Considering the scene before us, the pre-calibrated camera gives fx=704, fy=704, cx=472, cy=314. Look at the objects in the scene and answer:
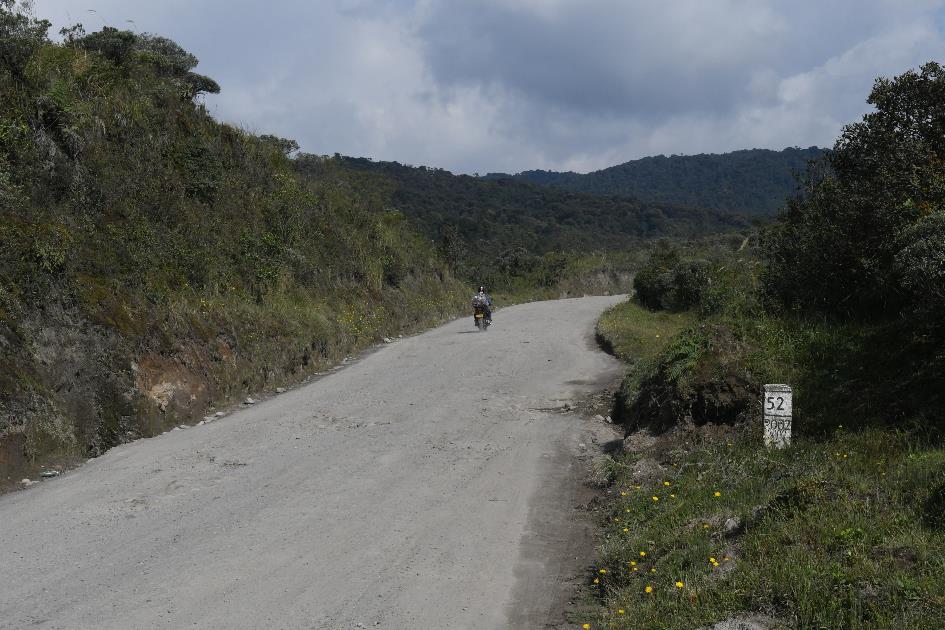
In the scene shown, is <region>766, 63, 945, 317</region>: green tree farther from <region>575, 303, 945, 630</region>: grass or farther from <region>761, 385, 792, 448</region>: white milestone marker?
<region>761, 385, 792, 448</region>: white milestone marker

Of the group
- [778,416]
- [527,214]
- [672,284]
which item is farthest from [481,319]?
[527,214]

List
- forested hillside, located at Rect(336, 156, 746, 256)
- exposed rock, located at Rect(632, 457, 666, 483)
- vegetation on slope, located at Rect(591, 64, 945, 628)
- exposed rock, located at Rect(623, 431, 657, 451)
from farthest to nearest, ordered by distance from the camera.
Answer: forested hillside, located at Rect(336, 156, 746, 256), exposed rock, located at Rect(623, 431, 657, 451), exposed rock, located at Rect(632, 457, 666, 483), vegetation on slope, located at Rect(591, 64, 945, 628)

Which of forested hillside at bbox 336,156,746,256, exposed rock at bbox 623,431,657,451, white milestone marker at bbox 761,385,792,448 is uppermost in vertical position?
forested hillside at bbox 336,156,746,256

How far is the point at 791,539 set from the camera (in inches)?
202

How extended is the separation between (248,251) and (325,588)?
44.2ft

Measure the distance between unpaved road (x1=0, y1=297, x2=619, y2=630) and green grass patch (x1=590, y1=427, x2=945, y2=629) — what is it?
2.63ft

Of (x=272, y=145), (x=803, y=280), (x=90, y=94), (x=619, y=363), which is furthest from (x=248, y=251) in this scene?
(x=803, y=280)

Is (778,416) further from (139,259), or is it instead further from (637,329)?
(637,329)

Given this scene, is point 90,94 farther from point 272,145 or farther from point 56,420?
point 56,420

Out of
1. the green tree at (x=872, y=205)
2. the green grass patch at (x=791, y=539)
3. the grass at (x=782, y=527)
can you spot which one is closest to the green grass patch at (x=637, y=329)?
the green tree at (x=872, y=205)

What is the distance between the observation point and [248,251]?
17.8 meters

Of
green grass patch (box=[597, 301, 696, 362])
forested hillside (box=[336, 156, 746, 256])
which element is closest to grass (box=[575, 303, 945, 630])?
green grass patch (box=[597, 301, 696, 362])

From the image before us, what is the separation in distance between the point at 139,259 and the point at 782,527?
11778mm

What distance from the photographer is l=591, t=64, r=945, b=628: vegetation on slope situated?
4.59 m
